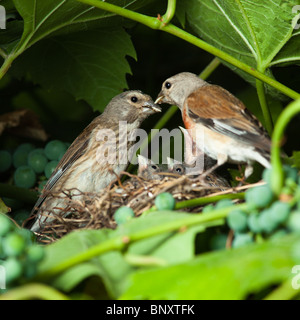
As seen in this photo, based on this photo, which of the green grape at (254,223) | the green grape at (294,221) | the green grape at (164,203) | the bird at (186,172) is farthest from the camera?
the bird at (186,172)

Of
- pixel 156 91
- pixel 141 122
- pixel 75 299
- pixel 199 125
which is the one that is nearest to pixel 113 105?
pixel 141 122

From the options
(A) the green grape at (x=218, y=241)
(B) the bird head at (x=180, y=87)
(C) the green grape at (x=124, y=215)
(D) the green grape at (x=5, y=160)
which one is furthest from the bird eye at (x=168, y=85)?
(A) the green grape at (x=218, y=241)

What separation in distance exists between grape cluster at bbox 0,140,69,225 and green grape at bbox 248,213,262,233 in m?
2.00

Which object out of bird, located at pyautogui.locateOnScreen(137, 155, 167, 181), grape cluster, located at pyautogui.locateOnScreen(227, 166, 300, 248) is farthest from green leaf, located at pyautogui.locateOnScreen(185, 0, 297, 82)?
grape cluster, located at pyautogui.locateOnScreen(227, 166, 300, 248)

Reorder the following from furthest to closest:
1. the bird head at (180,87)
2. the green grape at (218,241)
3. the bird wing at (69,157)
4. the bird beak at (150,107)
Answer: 1. the bird beak at (150,107)
2. the bird wing at (69,157)
3. the bird head at (180,87)
4. the green grape at (218,241)

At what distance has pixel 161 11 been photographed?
3.02 meters

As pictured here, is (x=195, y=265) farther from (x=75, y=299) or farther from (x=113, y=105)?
(x=113, y=105)

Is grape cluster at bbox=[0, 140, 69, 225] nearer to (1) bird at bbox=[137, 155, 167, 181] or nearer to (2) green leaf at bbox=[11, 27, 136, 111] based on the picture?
(2) green leaf at bbox=[11, 27, 136, 111]

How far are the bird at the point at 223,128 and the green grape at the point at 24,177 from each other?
40.8 inches

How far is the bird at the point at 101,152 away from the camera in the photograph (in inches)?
127

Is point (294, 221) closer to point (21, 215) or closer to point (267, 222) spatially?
point (267, 222)

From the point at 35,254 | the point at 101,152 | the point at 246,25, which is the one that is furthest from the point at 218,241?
the point at 101,152

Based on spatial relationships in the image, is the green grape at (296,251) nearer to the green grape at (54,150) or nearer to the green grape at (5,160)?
the green grape at (54,150)

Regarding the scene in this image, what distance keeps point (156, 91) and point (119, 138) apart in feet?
2.45
